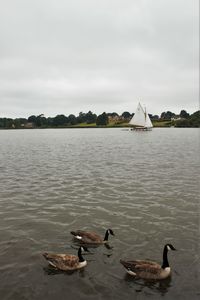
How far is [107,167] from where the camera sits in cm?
4084

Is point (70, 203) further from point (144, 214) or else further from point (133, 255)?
point (133, 255)

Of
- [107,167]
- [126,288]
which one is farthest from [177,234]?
[107,167]

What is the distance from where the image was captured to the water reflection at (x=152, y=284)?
41.2 feet

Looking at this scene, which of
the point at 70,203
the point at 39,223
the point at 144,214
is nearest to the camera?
the point at 39,223

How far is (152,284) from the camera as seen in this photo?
42.7 feet

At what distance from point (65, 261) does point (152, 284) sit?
3.45 metres

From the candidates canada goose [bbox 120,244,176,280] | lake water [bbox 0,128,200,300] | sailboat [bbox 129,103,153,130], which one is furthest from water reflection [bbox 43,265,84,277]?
sailboat [bbox 129,103,153,130]

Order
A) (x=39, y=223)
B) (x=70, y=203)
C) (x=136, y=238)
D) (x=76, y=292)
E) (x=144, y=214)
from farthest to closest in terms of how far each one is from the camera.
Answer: (x=70, y=203), (x=144, y=214), (x=39, y=223), (x=136, y=238), (x=76, y=292)

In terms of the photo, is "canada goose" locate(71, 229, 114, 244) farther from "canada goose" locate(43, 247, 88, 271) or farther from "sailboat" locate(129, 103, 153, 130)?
"sailboat" locate(129, 103, 153, 130)

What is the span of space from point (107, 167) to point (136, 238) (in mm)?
24006

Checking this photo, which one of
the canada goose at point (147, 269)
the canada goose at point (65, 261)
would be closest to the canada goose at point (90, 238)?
the canada goose at point (65, 261)

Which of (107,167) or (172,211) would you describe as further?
(107,167)

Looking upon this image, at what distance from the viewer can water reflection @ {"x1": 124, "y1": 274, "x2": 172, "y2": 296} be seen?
495 inches

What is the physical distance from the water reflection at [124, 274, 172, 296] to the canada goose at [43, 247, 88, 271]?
6.40 feet
